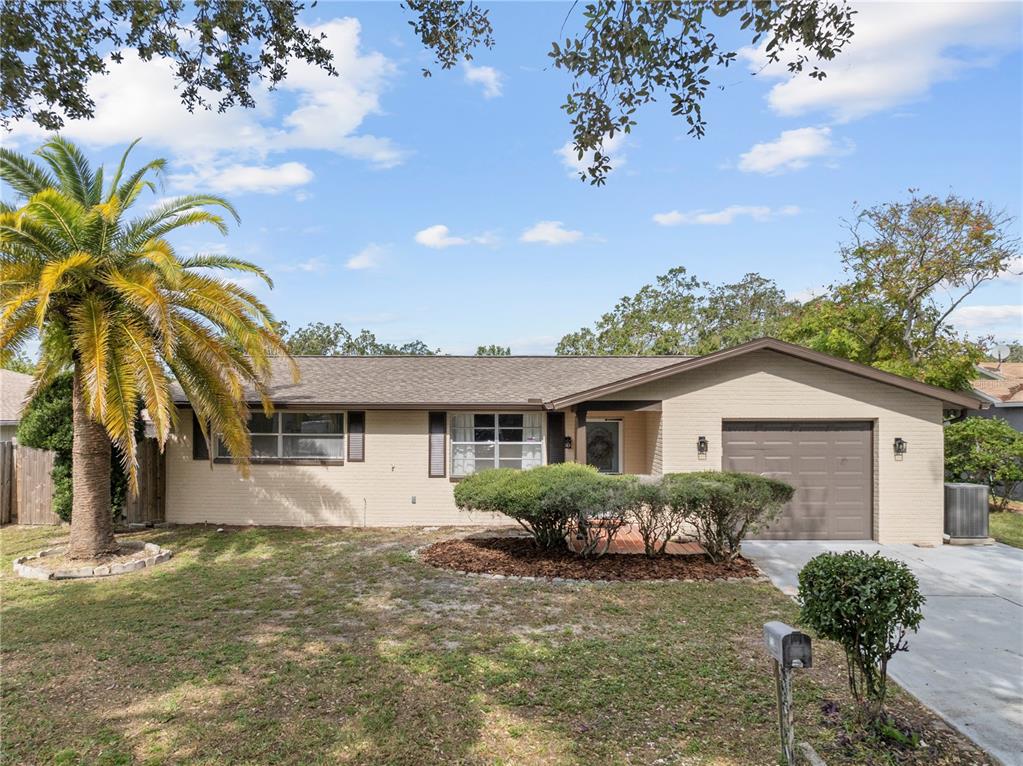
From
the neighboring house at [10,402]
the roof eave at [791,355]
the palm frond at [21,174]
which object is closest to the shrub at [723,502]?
the roof eave at [791,355]

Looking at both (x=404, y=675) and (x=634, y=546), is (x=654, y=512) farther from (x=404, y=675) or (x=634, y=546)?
(x=404, y=675)

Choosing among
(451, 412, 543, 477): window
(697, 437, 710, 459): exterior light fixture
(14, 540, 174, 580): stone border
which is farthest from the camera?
(451, 412, 543, 477): window

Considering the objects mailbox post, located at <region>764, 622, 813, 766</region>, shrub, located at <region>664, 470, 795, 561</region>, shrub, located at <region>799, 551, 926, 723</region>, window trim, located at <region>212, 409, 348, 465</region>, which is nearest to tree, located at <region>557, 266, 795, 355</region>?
window trim, located at <region>212, 409, 348, 465</region>

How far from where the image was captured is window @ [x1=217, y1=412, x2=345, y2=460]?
1248 centimetres

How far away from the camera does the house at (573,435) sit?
10625mm

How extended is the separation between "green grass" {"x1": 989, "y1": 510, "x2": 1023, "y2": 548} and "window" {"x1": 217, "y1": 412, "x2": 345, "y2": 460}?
1286 cm

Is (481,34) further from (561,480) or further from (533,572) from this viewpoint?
(533,572)

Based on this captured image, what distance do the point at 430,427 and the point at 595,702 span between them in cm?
823

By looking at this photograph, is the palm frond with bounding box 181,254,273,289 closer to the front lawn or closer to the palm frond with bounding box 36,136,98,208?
the palm frond with bounding box 36,136,98,208

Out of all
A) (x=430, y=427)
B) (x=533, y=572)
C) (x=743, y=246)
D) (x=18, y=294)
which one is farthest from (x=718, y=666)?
(x=743, y=246)

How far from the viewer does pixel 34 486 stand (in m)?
12.4

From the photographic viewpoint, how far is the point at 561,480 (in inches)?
346

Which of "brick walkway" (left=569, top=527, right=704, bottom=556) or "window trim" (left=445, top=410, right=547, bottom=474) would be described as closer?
"brick walkway" (left=569, top=527, right=704, bottom=556)

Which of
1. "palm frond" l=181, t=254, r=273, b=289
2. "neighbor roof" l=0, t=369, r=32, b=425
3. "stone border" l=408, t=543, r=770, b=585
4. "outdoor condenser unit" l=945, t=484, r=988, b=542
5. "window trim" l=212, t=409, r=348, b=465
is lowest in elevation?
"stone border" l=408, t=543, r=770, b=585
